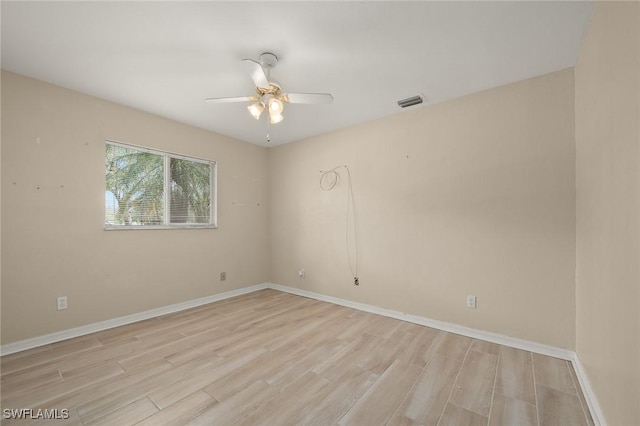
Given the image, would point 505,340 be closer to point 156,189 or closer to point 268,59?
point 268,59

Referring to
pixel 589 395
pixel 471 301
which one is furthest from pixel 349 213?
pixel 589 395

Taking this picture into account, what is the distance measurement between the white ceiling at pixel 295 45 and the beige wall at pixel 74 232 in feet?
1.09

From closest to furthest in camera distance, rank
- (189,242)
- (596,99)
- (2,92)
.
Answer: (596,99)
(2,92)
(189,242)

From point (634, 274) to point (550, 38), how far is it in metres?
1.74

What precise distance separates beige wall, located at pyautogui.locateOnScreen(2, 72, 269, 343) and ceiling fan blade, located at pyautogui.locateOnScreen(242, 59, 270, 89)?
2.02m

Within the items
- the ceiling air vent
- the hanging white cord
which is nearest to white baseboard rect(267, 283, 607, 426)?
the hanging white cord

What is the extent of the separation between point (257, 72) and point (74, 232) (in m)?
2.45

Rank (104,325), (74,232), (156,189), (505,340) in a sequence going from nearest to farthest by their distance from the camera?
(505,340)
(74,232)
(104,325)
(156,189)

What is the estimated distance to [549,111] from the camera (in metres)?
2.34

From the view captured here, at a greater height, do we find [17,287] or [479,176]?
[479,176]

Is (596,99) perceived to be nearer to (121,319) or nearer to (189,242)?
(189,242)

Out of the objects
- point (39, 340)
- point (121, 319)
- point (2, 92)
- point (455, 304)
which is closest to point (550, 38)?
point (455, 304)

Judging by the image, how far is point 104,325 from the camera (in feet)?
9.34

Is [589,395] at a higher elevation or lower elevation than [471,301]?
lower
